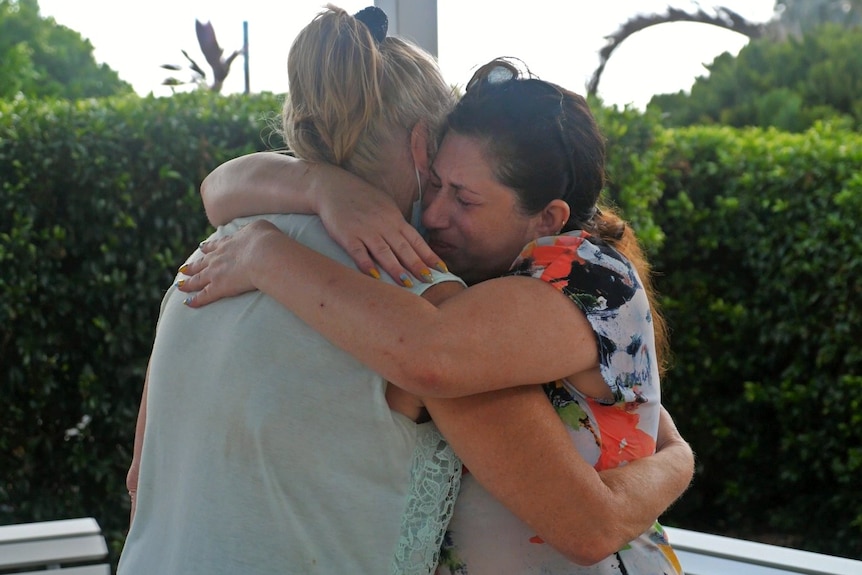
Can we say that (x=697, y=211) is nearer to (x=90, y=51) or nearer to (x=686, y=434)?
(x=686, y=434)

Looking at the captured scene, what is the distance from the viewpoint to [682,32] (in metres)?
11.4

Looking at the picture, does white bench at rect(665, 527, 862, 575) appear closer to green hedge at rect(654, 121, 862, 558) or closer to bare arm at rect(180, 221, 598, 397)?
bare arm at rect(180, 221, 598, 397)

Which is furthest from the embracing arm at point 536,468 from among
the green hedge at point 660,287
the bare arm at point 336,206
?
the green hedge at point 660,287

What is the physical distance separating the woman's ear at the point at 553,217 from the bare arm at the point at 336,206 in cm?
29

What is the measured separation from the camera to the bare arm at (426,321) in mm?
1401

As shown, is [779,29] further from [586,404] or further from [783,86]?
[586,404]

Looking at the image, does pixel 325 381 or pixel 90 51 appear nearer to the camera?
pixel 325 381

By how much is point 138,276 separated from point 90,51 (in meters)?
6.37

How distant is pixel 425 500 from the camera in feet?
4.96

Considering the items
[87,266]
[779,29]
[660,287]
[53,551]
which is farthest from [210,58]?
[779,29]

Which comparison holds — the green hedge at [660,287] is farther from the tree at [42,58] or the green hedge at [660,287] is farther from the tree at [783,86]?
the tree at [42,58]

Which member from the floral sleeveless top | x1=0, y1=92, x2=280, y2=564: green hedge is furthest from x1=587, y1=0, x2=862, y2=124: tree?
the floral sleeveless top

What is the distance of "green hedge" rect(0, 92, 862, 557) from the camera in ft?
13.9

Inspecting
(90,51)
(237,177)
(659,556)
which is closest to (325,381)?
(237,177)
